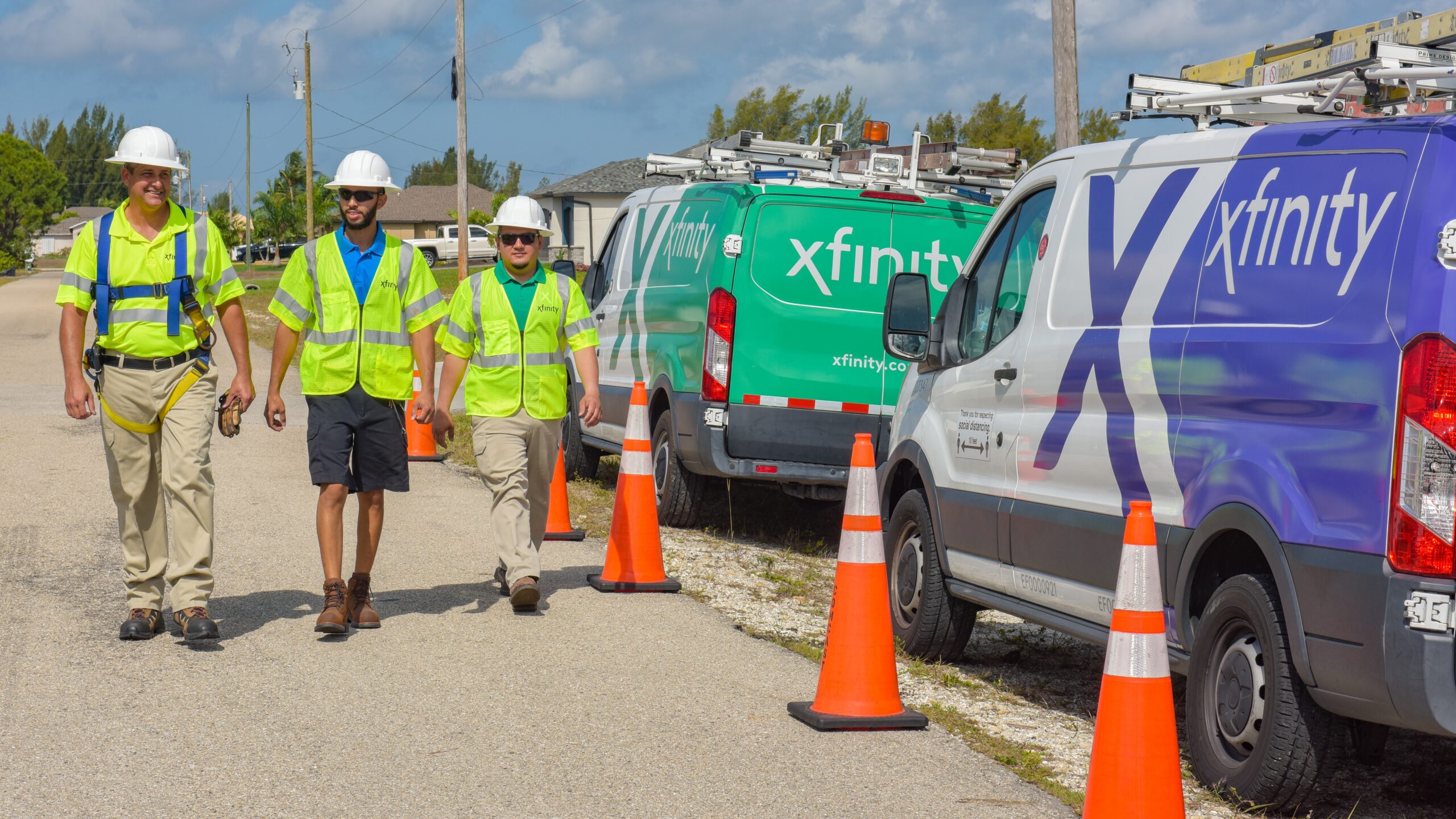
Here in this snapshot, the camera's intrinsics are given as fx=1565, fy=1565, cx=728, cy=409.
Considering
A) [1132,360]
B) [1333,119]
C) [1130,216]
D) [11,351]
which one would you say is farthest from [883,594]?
[11,351]

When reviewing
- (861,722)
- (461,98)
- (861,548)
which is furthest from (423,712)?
(461,98)

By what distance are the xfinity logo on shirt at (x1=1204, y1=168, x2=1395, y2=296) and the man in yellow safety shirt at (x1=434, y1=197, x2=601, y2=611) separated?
3511mm

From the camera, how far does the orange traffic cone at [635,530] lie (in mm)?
8258

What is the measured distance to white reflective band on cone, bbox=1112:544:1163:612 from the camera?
428 centimetres

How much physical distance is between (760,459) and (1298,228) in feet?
18.3

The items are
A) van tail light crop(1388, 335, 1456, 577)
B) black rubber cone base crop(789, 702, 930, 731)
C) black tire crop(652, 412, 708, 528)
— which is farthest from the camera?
black tire crop(652, 412, 708, 528)

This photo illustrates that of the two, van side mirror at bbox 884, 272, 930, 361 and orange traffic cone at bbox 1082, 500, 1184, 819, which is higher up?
van side mirror at bbox 884, 272, 930, 361

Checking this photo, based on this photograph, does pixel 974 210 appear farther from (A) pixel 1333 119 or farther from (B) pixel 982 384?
(A) pixel 1333 119

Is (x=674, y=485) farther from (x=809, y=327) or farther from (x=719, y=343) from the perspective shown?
(x=809, y=327)

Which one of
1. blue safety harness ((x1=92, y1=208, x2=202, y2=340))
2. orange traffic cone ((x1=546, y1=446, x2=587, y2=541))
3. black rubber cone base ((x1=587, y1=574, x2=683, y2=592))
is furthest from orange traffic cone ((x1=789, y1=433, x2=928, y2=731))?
orange traffic cone ((x1=546, y1=446, x2=587, y2=541))

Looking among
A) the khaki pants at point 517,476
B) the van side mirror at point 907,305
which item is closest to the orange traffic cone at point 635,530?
the khaki pants at point 517,476

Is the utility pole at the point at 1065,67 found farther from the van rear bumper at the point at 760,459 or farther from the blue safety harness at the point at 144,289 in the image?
the blue safety harness at the point at 144,289

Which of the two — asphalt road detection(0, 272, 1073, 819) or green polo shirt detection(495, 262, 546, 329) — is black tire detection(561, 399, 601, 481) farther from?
green polo shirt detection(495, 262, 546, 329)

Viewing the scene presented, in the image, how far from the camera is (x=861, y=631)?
5.66 meters
